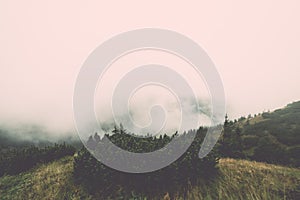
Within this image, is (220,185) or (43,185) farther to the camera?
(43,185)

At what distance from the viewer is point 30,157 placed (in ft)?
61.9

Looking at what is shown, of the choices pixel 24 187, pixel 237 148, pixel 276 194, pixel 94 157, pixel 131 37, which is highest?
pixel 131 37

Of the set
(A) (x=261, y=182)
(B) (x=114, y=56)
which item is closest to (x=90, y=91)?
(B) (x=114, y=56)

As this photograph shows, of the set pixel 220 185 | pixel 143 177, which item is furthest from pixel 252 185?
pixel 143 177

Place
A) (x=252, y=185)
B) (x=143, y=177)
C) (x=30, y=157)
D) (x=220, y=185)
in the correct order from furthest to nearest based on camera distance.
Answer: (x=30, y=157) < (x=143, y=177) < (x=220, y=185) < (x=252, y=185)

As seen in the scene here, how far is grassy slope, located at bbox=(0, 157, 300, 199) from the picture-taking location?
13.1 metres

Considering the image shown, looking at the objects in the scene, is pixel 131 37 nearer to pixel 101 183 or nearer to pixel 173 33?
pixel 173 33

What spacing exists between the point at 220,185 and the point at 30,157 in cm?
1469

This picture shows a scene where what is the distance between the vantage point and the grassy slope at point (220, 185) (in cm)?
1310

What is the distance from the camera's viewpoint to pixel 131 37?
720 inches

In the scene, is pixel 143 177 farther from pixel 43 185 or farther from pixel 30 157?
pixel 30 157

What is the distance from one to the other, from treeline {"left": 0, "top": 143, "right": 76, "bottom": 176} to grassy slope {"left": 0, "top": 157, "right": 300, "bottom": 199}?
3.19 feet

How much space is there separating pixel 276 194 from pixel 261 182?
1267mm

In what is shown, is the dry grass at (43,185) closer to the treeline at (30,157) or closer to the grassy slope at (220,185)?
the grassy slope at (220,185)
